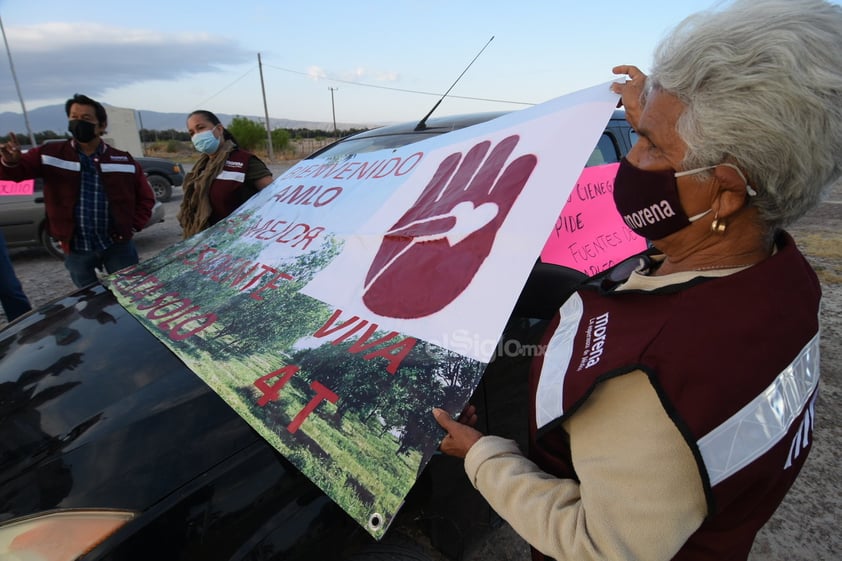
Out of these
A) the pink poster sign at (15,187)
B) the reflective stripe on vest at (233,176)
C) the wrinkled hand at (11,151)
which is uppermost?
the wrinkled hand at (11,151)

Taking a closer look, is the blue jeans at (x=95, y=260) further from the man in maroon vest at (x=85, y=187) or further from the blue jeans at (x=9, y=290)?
the blue jeans at (x=9, y=290)

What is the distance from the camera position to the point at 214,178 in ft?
10.7

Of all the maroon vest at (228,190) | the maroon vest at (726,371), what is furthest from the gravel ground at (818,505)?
the maroon vest at (228,190)

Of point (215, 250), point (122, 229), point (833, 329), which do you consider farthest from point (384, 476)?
point (833, 329)

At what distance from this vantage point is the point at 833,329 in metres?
3.53

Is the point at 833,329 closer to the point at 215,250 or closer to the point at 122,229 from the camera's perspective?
the point at 215,250

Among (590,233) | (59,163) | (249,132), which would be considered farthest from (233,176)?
Answer: (249,132)

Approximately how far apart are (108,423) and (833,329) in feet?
15.1

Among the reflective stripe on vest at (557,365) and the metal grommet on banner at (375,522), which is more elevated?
the reflective stripe on vest at (557,365)

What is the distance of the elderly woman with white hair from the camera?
0.69 metres

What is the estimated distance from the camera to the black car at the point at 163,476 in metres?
1.02

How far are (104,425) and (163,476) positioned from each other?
0.97 ft

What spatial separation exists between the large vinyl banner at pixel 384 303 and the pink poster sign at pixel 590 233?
0.52m

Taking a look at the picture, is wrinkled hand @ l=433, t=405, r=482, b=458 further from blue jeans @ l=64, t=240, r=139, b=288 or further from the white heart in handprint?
blue jeans @ l=64, t=240, r=139, b=288
